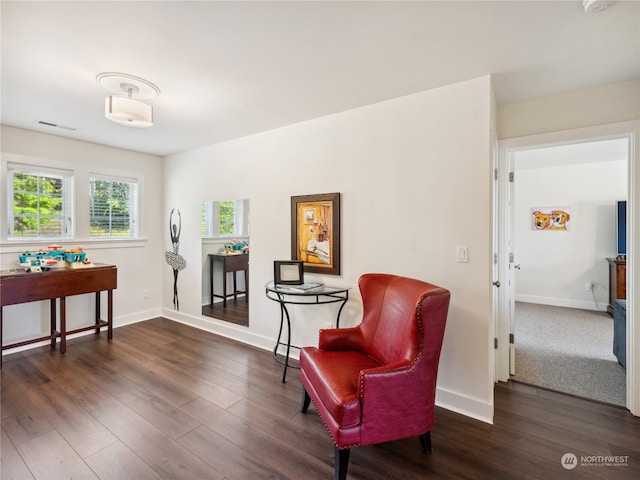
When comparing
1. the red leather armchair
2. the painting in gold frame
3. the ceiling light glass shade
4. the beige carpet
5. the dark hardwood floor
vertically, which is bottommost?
the dark hardwood floor

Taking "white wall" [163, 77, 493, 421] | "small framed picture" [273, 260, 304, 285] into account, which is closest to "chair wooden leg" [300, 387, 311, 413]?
"white wall" [163, 77, 493, 421]

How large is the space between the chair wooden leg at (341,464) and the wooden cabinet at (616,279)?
5.04 meters

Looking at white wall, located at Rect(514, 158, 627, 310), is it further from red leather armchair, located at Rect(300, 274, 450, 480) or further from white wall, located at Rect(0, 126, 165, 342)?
white wall, located at Rect(0, 126, 165, 342)

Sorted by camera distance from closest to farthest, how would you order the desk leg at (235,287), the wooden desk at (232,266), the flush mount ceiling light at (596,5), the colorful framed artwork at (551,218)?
the flush mount ceiling light at (596,5), the wooden desk at (232,266), the desk leg at (235,287), the colorful framed artwork at (551,218)

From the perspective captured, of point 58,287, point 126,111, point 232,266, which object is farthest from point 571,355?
point 58,287

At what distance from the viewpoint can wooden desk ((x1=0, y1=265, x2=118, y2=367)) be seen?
2.84 meters

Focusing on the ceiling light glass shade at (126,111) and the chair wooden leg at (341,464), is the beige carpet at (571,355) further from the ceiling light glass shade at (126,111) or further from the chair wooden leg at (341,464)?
the ceiling light glass shade at (126,111)

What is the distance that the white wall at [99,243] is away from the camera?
3223 millimetres

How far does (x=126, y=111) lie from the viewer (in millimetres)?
2127

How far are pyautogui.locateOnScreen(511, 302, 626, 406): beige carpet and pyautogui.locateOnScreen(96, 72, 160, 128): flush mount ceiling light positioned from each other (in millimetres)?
3866

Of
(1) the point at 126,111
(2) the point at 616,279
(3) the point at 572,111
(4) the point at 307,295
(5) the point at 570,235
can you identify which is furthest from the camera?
(5) the point at 570,235

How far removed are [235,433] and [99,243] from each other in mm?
3312

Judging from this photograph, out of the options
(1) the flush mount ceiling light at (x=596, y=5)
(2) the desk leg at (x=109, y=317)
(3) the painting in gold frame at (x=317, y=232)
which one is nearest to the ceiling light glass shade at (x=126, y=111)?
(3) the painting in gold frame at (x=317, y=232)

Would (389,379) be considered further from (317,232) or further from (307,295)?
(317,232)
